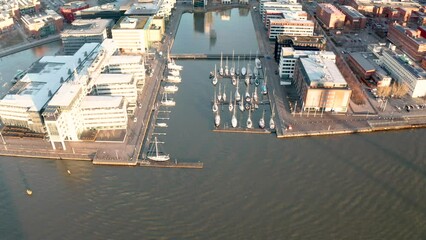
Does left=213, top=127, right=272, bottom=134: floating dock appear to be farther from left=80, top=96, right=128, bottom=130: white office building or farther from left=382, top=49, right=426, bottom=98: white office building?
left=382, top=49, right=426, bottom=98: white office building

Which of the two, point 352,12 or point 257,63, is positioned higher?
point 352,12

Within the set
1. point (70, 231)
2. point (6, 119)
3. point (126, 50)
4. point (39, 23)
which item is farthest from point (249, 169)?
point (39, 23)

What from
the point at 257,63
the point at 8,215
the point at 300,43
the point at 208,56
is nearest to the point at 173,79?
the point at 208,56

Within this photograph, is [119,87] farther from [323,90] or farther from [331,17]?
[331,17]

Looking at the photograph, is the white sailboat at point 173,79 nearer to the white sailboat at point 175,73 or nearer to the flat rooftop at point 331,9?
the white sailboat at point 175,73

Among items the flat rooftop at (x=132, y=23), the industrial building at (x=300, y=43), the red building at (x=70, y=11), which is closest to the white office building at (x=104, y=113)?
Result: the flat rooftop at (x=132, y=23)
